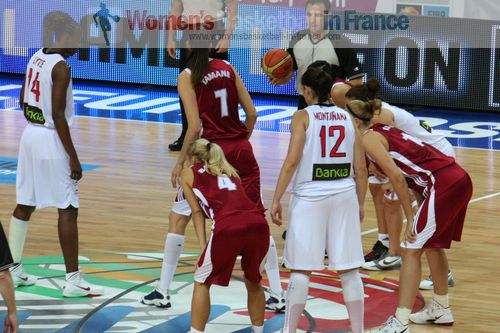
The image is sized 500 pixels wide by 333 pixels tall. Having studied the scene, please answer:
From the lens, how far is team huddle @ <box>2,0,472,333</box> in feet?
20.6

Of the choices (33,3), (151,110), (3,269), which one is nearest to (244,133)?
(3,269)

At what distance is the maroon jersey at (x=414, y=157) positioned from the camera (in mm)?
6840

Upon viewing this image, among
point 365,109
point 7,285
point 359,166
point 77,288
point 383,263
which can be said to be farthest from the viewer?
point 383,263

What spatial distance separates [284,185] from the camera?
20.7ft

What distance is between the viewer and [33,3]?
1853 centimetres

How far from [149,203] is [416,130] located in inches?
158

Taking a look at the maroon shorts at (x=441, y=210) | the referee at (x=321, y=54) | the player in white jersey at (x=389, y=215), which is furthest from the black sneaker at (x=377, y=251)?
the maroon shorts at (x=441, y=210)

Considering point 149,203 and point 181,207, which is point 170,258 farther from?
point 149,203

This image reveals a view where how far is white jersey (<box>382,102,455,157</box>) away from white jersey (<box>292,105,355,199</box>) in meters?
0.89

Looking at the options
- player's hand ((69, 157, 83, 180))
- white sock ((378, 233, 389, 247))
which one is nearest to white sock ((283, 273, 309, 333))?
A: player's hand ((69, 157, 83, 180))

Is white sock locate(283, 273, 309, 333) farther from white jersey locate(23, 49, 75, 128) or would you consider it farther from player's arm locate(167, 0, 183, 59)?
player's arm locate(167, 0, 183, 59)

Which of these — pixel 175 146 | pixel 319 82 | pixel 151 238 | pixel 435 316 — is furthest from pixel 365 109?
pixel 175 146

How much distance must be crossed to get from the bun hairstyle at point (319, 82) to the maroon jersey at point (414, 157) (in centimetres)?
58

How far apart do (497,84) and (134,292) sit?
382 inches
